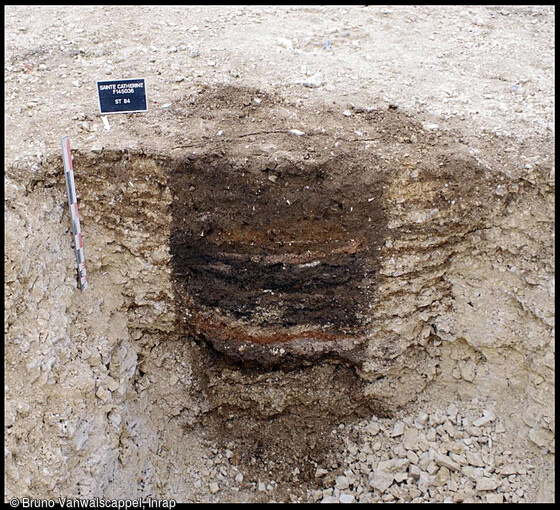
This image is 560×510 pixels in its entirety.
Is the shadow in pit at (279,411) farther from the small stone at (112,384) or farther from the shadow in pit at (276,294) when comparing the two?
the small stone at (112,384)

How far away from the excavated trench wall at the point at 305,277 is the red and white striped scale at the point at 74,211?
0.10m

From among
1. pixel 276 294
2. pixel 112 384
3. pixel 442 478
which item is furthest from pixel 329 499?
pixel 112 384

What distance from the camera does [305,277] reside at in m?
4.19

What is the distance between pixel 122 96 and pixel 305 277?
191 cm

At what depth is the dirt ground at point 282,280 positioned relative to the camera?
3.89 metres

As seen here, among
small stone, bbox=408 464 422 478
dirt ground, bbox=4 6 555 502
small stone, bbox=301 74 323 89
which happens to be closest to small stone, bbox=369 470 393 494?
dirt ground, bbox=4 6 555 502

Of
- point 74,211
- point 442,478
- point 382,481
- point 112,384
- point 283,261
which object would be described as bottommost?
point 382,481

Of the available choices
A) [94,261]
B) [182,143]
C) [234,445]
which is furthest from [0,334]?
[234,445]

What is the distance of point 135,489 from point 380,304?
7.53 feet

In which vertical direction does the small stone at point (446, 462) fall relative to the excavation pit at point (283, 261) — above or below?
below

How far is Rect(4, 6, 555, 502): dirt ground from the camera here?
3887mm

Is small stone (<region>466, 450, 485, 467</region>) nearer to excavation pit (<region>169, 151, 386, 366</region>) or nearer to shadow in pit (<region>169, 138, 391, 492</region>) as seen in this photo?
shadow in pit (<region>169, 138, 391, 492</region>)

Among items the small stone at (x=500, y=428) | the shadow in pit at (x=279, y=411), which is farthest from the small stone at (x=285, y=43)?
the small stone at (x=500, y=428)

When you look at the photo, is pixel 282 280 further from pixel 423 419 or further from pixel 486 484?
pixel 486 484
